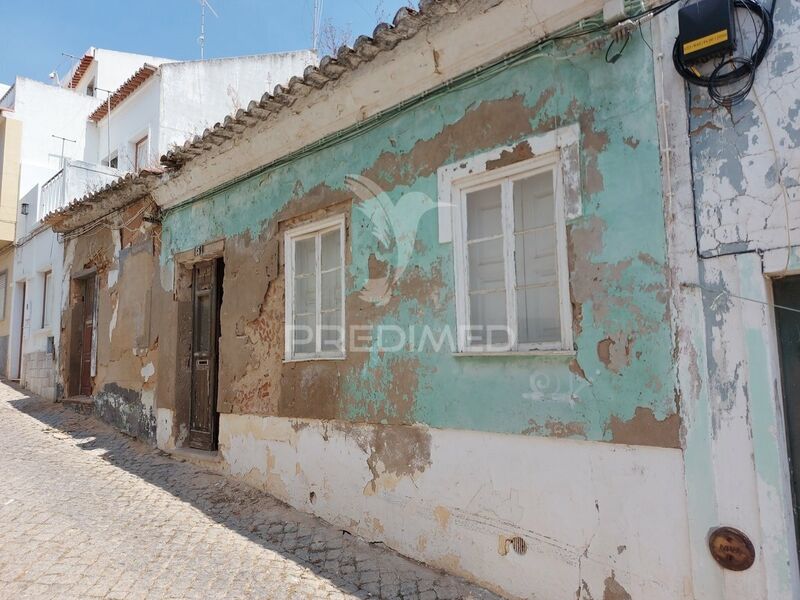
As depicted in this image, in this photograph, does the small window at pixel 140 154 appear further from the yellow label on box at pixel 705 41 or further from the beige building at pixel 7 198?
the yellow label on box at pixel 705 41

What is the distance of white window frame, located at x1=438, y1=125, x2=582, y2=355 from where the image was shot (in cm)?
364

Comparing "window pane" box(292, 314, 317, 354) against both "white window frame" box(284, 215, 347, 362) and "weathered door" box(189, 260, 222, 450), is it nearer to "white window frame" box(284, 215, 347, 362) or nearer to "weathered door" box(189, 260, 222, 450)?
"white window frame" box(284, 215, 347, 362)

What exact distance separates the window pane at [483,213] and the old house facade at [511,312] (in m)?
0.02

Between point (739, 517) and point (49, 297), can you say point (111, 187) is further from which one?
point (739, 517)

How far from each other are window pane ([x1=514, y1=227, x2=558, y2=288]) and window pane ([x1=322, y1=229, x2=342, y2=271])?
2074mm

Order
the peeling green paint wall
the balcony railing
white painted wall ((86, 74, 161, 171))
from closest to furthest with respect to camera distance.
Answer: the peeling green paint wall
the balcony railing
white painted wall ((86, 74, 161, 171))

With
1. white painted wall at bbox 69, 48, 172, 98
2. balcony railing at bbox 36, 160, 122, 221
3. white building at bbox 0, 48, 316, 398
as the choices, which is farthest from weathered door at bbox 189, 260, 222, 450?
white painted wall at bbox 69, 48, 172, 98

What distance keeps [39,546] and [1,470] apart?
2.78 metres

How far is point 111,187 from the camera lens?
849cm

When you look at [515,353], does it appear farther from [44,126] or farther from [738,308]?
[44,126]

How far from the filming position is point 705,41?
307 centimetres

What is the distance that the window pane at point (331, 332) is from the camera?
5.35m

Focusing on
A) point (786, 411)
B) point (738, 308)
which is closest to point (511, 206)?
point (738, 308)

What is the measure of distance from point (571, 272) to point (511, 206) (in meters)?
0.72
